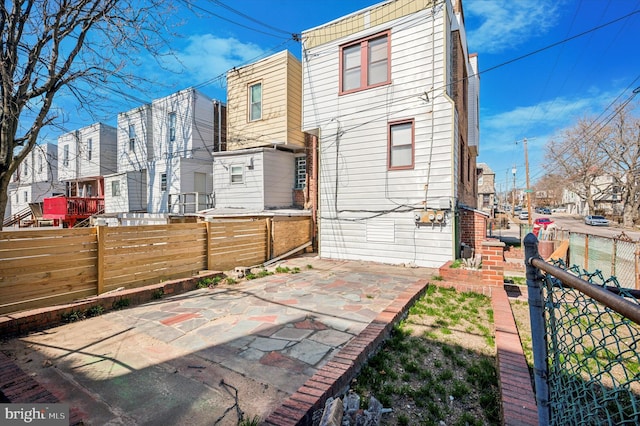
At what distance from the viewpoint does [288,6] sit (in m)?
9.88

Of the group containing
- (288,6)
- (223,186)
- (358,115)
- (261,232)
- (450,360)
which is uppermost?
(288,6)

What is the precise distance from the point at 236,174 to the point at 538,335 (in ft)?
44.0

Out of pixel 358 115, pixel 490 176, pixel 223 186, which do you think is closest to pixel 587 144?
pixel 490 176

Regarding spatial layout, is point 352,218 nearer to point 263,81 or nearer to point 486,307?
point 486,307

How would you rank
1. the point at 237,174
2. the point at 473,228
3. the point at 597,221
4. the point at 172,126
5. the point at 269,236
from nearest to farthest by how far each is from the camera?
the point at 473,228, the point at 269,236, the point at 237,174, the point at 172,126, the point at 597,221

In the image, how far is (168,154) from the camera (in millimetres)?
17156

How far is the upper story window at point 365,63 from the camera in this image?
9320mm

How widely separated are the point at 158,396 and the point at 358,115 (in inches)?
352

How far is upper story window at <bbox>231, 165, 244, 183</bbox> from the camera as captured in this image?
13.6 metres

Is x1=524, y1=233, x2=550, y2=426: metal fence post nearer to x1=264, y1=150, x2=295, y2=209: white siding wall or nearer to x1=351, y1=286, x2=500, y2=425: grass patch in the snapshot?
x1=351, y1=286, x2=500, y2=425: grass patch

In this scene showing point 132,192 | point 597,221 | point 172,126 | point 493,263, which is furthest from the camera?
point 597,221

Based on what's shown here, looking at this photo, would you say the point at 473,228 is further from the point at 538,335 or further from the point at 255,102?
the point at 255,102

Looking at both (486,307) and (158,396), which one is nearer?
(158,396)

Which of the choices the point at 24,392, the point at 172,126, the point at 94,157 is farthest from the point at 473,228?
the point at 94,157
